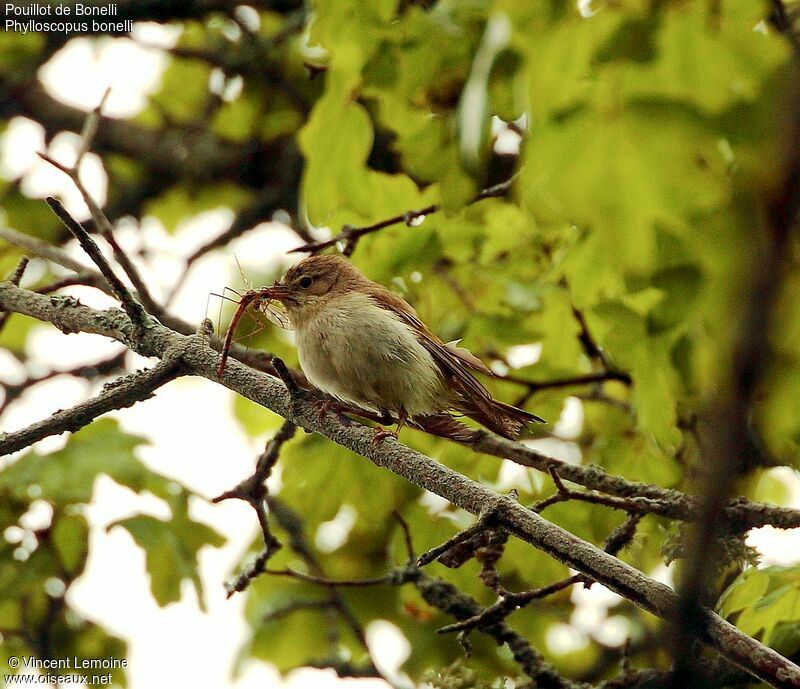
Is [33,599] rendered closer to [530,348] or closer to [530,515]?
[530,348]

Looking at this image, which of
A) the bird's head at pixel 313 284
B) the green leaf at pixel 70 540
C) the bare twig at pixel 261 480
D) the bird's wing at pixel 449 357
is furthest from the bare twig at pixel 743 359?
the green leaf at pixel 70 540

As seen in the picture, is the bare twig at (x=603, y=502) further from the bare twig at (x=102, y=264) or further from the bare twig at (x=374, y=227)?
the bare twig at (x=102, y=264)

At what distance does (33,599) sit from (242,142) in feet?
11.9

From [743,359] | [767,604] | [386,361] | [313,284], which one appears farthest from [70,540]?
[743,359]

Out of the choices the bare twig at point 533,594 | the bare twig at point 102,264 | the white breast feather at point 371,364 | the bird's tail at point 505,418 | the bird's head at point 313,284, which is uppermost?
the bird's head at point 313,284

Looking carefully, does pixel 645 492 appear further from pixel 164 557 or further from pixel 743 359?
pixel 743 359

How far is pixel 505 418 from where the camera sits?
3713 millimetres

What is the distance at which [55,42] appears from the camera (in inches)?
251

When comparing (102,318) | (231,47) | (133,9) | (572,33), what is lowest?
(102,318)

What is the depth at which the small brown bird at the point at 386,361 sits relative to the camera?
3914mm

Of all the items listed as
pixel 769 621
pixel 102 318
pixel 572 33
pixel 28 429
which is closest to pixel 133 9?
pixel 102 318

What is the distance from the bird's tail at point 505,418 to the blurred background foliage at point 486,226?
0.28 meters

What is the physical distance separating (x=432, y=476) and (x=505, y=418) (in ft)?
3.99

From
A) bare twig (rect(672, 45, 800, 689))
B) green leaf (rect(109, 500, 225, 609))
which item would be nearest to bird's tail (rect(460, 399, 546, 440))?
green leaf (rect(109, 500, 225, 609))
